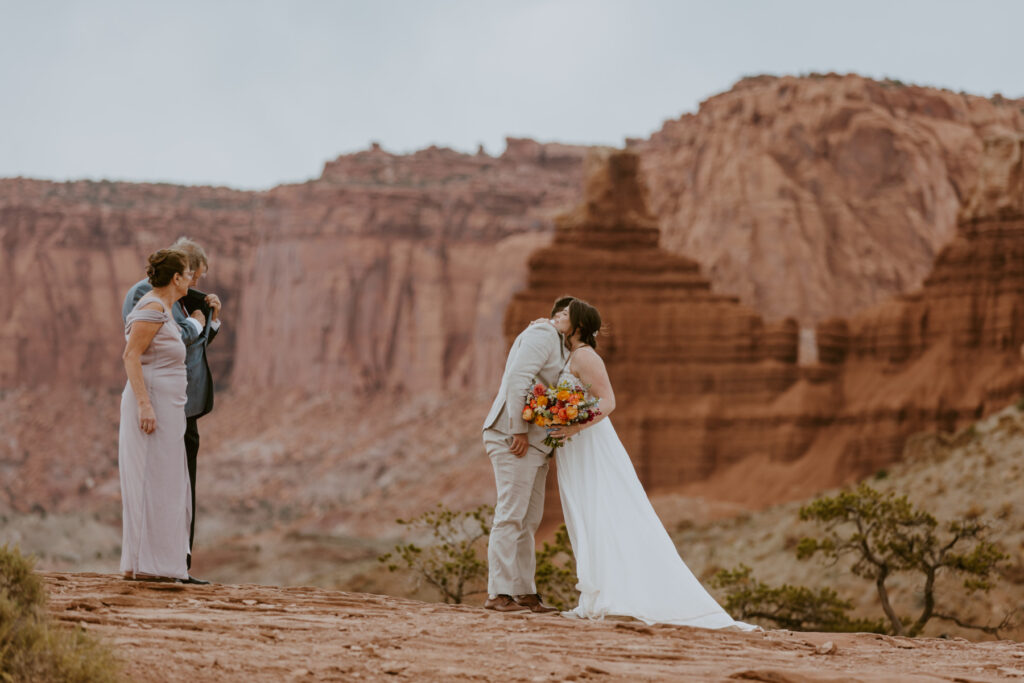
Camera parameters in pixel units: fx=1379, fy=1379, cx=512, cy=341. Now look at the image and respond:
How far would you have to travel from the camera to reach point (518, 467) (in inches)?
387

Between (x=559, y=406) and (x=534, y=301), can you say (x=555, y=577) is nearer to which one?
(x=559, y=406)

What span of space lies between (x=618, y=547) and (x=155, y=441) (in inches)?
133

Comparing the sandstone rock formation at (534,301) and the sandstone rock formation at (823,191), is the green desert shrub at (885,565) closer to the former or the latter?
the sandstone rock formation at (534,301)

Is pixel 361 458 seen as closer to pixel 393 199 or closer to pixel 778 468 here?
pixel 393 199

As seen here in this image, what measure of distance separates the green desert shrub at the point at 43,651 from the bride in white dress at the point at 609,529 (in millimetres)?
3751

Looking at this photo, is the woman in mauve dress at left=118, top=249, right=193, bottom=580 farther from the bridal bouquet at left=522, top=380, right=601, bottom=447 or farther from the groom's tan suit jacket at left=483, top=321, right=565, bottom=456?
the bridal bouquet at left=522, top=380, right=601, bottom=447

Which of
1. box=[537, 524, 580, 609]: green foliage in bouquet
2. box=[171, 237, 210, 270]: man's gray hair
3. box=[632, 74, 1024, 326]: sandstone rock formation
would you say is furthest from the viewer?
box=[632, 74, 1024, 326]: sandstone rock formation

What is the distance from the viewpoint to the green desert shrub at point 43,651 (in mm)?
6434

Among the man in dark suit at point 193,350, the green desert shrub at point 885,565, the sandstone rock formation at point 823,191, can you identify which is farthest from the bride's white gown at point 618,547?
the sandstone rock formation at point 823,191

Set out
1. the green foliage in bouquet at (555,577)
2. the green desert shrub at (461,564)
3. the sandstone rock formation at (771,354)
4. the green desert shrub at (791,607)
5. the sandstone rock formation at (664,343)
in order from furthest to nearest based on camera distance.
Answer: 1. the sandstone rock formation at (664,343)
2. the sandstone rock formation at (771,354)
3. the green desert shrub at (791,607)
4. the green foliage in bouquet at (555,577)
5. the green desert shrub at (461,564)

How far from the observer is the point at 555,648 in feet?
26.6

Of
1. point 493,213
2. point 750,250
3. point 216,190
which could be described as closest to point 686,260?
point 750,250

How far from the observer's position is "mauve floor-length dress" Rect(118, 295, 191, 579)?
966 centimetres

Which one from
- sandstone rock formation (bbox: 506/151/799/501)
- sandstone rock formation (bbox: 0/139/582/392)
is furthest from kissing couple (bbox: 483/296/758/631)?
sandstone rock formation (bbox: 0/139/582/392)
